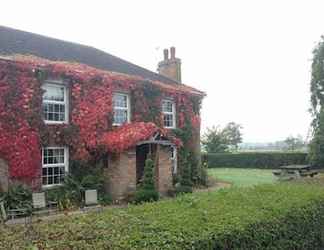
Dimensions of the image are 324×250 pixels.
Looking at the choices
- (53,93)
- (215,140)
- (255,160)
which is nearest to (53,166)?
(53,93)

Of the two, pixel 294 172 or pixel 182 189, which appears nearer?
pixel 182 189

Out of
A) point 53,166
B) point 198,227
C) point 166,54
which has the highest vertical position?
point 166,54

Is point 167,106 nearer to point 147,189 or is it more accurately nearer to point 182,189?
point 182,189

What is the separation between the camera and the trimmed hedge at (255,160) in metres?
31.8

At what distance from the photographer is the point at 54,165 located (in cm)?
1428

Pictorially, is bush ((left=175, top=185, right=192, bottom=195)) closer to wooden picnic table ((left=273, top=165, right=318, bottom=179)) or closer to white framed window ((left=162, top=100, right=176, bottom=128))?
white framed window ((left=162, top=100, right=176, bottom=128))

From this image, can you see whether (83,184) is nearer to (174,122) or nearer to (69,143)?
(69,143)

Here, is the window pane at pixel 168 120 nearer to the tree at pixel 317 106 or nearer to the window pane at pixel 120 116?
the window pane at pixel 120 116

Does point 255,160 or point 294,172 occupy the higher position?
point 255,160

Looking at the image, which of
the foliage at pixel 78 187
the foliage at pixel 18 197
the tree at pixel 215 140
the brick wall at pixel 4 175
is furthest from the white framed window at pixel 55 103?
the tree at pixel 215 140

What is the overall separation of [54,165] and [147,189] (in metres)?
4.00

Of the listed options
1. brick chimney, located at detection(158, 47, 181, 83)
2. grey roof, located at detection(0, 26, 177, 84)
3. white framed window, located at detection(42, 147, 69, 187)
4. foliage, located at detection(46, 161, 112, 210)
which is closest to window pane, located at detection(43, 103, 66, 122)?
white framed window, located at detection(42, 147, 69, 187)

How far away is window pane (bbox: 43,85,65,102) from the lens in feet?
47.1

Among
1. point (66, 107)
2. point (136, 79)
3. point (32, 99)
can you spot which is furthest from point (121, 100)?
point (32, 99)
